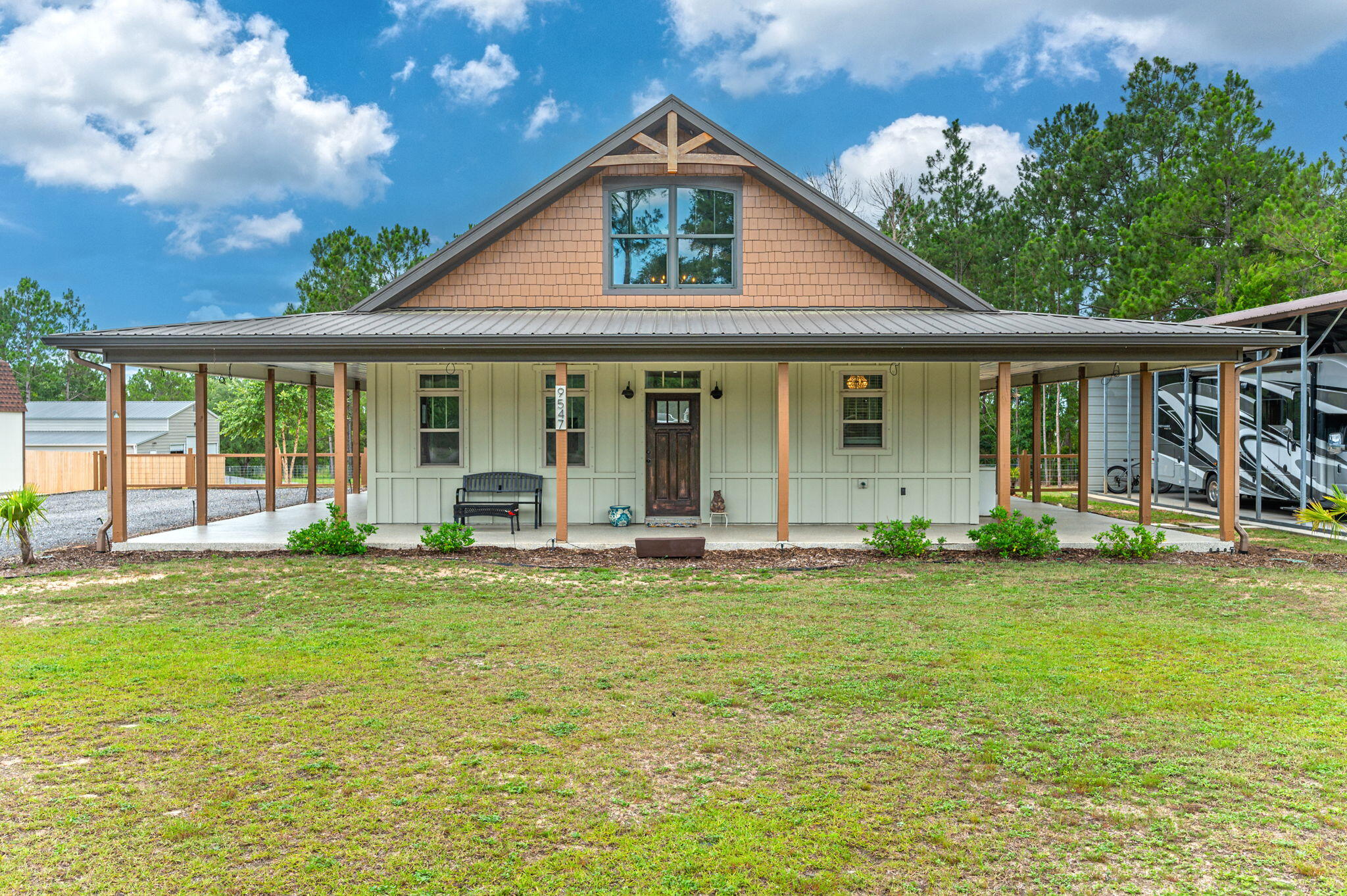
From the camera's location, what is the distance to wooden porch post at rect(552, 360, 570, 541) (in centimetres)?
1095

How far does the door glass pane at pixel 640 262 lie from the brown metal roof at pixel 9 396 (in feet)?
73.7

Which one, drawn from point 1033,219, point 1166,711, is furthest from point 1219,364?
point 1033,219

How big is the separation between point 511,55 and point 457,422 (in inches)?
2630

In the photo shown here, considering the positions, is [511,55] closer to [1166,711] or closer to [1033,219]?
[1033,219]

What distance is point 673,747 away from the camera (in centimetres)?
427

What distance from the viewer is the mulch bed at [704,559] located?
9.97 metres

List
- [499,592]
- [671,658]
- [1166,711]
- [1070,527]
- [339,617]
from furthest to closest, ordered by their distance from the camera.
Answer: [1070,527]
[499,592]
[339,617]
[671,658]
[1166,711]

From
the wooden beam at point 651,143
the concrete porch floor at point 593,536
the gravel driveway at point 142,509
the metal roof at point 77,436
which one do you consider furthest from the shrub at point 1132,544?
the metal roof at point 77,436

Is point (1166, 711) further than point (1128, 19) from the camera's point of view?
No

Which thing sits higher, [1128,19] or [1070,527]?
[1128,19]

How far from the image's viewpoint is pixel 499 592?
845cm

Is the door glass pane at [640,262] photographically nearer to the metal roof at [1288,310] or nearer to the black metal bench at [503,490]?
the black metal bench at [503,490]

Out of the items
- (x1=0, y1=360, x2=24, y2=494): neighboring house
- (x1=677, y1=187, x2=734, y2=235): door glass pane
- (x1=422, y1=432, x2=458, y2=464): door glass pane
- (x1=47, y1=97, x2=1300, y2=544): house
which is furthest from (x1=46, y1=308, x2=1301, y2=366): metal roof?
(x1=0, y1=360, x2=24, y2=494): neighboring house

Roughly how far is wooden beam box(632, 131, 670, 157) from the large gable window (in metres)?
0.55
